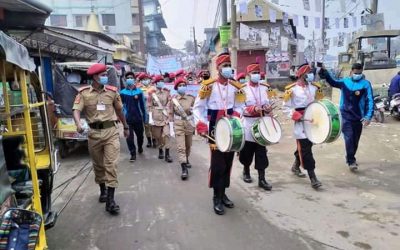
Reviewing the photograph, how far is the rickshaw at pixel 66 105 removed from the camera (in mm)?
9477

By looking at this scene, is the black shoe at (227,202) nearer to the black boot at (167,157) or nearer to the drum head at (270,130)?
the drum head at (270,130)

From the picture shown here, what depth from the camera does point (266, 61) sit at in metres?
32.9


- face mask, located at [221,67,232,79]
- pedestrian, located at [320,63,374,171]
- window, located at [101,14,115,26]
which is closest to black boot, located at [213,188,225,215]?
face mask, located at [221,67,232,79]

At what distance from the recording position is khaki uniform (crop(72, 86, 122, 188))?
5626 mm

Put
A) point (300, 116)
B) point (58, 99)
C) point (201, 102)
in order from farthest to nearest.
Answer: point (58, 99) < point (300, 116) < point (201, 102)

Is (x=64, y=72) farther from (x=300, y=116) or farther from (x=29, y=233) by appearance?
(x=29, y=233)

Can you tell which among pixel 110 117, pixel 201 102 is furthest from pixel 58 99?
pixel 201 102

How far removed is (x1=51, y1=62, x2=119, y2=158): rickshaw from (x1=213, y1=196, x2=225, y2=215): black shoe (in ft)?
13.9

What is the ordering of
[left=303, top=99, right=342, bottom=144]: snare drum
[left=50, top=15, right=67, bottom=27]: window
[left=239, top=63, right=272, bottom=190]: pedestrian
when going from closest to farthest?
[left=303, top=99, right=342, bottom=144]: snare drum → [left=239, top=63, right=272, bottom=190]: pedestrian → [left=50, top=15, right=67, bottom=27]: window

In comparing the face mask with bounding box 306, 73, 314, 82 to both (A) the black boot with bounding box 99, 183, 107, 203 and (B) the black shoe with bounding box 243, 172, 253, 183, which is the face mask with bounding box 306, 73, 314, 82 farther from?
(A) the black boot with bounding box 99, 183, 107, 203

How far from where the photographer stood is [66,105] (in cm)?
978

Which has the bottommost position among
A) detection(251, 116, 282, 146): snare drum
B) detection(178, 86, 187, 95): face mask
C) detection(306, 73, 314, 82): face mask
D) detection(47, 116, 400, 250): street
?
detection(47, 116, 400, 250): street

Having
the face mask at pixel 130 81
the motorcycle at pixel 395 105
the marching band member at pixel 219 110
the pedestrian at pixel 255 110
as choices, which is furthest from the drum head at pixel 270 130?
the motorcycle at pixel 395 105

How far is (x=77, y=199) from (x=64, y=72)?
5138 millimetres
